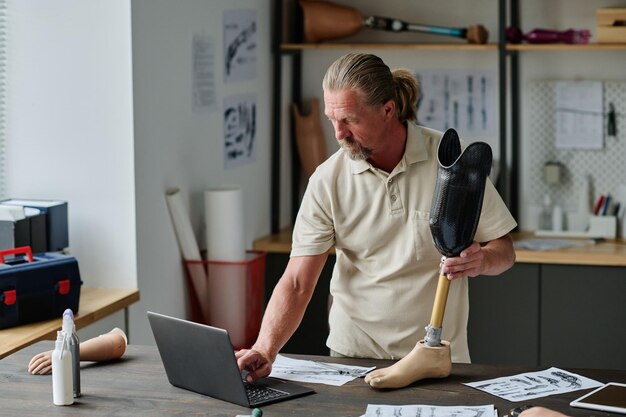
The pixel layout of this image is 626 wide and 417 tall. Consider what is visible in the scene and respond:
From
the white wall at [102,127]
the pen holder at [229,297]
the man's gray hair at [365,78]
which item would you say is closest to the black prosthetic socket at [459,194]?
the man's gray hair at [365,78]

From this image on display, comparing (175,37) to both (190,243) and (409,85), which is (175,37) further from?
(409,85)

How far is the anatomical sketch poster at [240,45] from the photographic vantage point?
4.36 metres

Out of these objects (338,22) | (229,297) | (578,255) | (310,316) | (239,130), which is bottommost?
(310,316)

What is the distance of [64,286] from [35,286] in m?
0.10

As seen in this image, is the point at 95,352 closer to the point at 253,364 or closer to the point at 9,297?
the point at 253,364

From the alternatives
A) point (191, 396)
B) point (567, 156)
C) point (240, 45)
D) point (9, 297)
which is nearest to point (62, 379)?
point (191, 396)

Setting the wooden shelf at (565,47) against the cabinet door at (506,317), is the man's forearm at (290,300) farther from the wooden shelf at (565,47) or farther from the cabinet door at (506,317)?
the wooden shelf at (565,47)

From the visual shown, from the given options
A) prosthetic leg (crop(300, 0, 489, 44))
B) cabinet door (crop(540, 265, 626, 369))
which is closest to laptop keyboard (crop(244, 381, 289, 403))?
cabinet door (crop(540, 265, 626, 369))

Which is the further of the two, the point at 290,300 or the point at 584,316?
the point at 584,316

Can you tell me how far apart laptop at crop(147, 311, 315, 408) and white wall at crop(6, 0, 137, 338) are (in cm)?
117

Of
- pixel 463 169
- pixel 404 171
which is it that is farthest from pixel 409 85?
pixel 463 169

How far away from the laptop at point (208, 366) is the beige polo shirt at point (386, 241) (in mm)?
538

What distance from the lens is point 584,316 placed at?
442 centimetres

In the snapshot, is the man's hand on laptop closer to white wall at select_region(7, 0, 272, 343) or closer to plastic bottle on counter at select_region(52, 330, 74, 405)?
plastic bottle on counter at select_region(52, 330, 74, 405)
